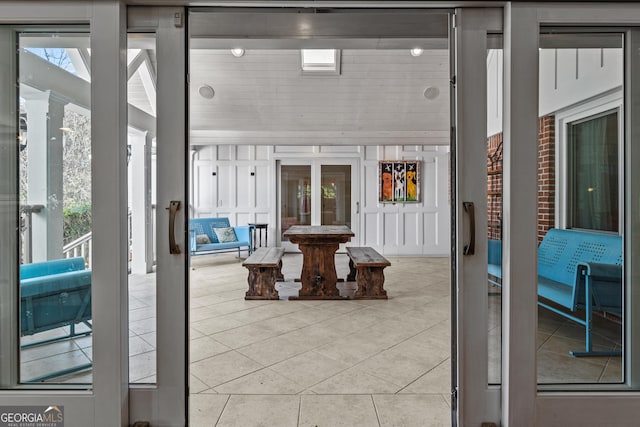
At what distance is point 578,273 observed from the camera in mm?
2084

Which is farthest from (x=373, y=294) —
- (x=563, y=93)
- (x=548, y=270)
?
(x=563, y=93)

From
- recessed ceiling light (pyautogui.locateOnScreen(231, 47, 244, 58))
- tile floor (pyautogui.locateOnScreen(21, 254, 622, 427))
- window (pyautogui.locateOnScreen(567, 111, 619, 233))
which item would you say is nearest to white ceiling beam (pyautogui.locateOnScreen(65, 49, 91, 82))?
tile floor (pyautogui.locateOnScreen(21, 254, 622, 427))

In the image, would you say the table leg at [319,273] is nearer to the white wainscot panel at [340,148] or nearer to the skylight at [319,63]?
the skylight at [319,63]

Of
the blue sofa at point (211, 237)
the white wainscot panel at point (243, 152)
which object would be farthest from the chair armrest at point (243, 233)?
the white wainscot panel at point (243, 152)

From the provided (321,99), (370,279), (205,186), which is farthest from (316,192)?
(370,279)

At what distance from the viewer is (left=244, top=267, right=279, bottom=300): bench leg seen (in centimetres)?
404

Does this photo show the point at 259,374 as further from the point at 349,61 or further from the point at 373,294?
the point at 349,61

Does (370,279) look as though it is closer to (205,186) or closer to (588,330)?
(588,330)

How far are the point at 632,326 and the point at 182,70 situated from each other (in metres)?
2.38

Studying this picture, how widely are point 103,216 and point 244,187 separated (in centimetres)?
629

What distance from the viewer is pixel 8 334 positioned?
5.25 ft

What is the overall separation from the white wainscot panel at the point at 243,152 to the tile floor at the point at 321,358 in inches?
173

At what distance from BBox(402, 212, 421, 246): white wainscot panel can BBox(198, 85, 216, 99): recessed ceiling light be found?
14.7 feet

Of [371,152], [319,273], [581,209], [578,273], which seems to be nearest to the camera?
[581,209]
